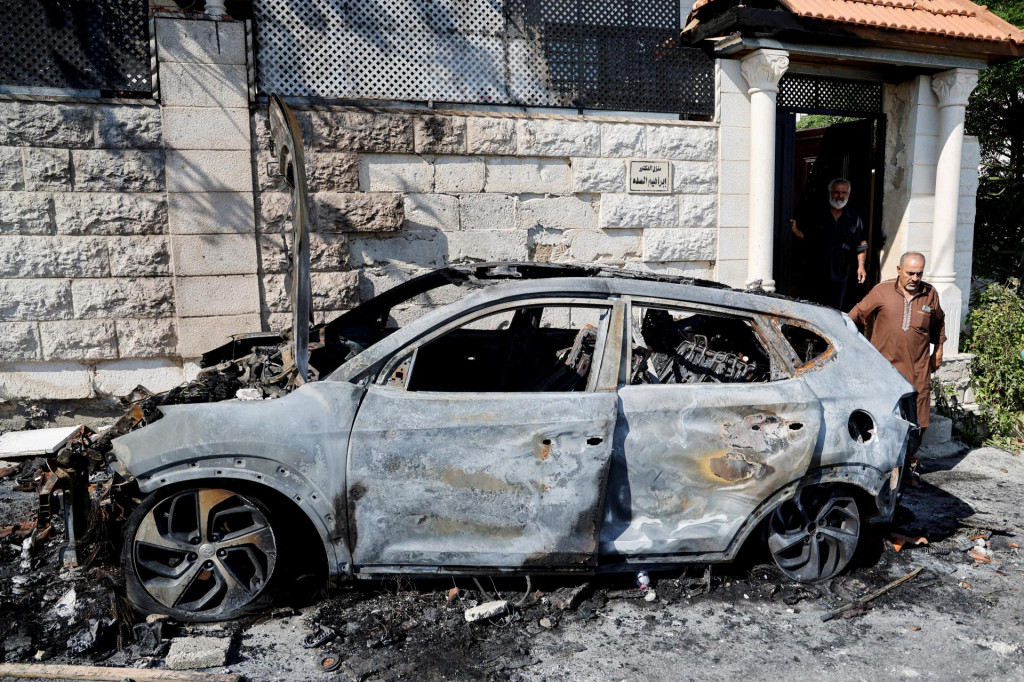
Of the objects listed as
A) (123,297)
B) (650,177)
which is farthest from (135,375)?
(650,177)

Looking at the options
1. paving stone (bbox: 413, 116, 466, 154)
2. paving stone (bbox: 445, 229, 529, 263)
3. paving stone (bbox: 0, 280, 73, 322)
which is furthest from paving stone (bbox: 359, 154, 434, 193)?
paving stone (bbox: 0, 280, 73, 322)

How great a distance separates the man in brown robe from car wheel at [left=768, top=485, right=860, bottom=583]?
234 cm

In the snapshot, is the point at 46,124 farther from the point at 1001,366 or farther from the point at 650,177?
the point at 1001,366

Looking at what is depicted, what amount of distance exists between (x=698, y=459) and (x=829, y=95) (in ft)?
20.7

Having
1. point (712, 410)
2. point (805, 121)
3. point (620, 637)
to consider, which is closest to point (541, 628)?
point (620, 637)

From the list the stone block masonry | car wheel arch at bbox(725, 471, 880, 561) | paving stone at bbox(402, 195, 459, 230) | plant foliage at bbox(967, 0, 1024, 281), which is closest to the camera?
car wheel arch at bbox(725, 471, 880, 561)

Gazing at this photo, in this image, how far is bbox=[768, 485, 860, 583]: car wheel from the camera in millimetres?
3988

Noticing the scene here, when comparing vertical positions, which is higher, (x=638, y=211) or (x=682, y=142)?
(x=682, y=142)

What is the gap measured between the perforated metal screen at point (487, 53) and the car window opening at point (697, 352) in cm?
348

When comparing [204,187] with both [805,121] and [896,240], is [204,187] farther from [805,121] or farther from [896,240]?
[805,121]

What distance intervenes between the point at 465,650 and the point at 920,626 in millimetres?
2248

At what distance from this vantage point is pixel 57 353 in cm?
624

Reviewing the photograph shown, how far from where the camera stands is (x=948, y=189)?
8.27 metres

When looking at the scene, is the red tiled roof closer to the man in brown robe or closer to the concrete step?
the man in brown robe
